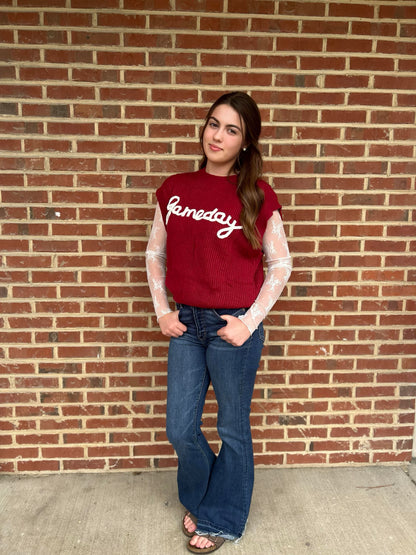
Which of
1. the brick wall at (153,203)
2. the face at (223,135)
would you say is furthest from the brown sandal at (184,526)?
the face at (223,135)

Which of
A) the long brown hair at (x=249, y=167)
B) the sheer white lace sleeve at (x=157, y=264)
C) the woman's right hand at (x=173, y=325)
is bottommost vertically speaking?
the woman's right hand at (x=173, y=325)

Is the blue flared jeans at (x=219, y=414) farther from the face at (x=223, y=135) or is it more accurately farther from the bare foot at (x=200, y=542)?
the face at (x=223, y=135)

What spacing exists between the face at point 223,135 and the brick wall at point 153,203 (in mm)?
513

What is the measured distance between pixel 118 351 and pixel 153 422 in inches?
18.5

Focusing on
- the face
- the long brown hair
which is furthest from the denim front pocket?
the face

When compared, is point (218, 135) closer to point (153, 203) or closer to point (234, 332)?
point (153, 203)

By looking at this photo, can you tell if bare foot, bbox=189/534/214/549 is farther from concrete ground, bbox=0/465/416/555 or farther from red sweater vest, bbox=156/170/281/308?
red sweater vest, bbox=156/170/281/308

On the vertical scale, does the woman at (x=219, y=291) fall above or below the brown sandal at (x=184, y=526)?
above

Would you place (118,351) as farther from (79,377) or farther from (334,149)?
(334,149)

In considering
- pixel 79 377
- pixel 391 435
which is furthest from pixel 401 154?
pixel 79 377

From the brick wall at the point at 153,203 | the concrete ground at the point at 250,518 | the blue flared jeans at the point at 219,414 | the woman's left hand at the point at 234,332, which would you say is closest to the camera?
the woman's left hand at the point at 234,332

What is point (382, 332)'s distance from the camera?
9.54 feet

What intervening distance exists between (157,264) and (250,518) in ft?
4.49

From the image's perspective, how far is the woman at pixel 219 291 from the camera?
2.15 m
